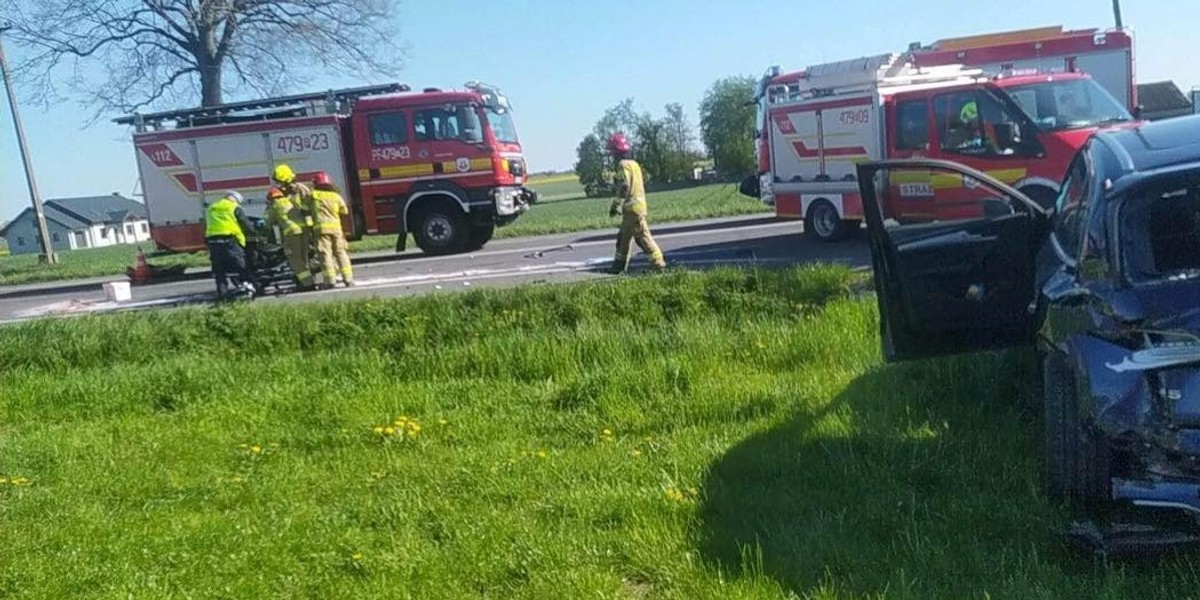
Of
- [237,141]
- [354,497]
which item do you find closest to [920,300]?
[354,497]

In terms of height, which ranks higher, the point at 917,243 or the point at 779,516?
the point at 917,243

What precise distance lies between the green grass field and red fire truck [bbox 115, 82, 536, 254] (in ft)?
29.2

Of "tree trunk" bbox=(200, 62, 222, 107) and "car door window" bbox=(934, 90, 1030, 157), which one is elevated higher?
"tree trunk" bbox=(200, 62, 222, 107)

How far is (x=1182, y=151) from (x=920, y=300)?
1506mm

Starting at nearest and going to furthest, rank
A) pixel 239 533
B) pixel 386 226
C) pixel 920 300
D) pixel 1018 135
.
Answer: pixel 239 533, pixel 920 300, pixel 1018 135, pixel 386 226

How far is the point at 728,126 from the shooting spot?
263ft

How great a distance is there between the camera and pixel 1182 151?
3914mm

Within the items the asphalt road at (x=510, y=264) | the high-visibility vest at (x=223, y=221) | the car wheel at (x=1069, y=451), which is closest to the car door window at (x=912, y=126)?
the asphalt road at (x=510, y=264)

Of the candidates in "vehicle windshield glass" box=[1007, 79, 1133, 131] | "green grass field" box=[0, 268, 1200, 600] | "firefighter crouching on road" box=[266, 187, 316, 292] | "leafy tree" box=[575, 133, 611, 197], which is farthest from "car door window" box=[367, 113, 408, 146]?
"leafy tree" box=[575, 133, 611, 197]

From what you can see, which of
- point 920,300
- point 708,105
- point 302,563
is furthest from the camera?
point 708,105

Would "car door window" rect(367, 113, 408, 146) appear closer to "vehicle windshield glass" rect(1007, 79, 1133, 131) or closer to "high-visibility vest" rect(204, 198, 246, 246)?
"high-visibility vest" rect(204, 198, 246, 246)

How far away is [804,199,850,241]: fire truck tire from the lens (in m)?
14.7

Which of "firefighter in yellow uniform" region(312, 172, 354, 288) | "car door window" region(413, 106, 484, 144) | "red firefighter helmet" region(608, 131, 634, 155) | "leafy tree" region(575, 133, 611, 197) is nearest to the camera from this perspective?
"red firefighter helmet" region(608, 131, 634, 155)

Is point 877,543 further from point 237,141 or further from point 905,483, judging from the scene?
point 237,141
